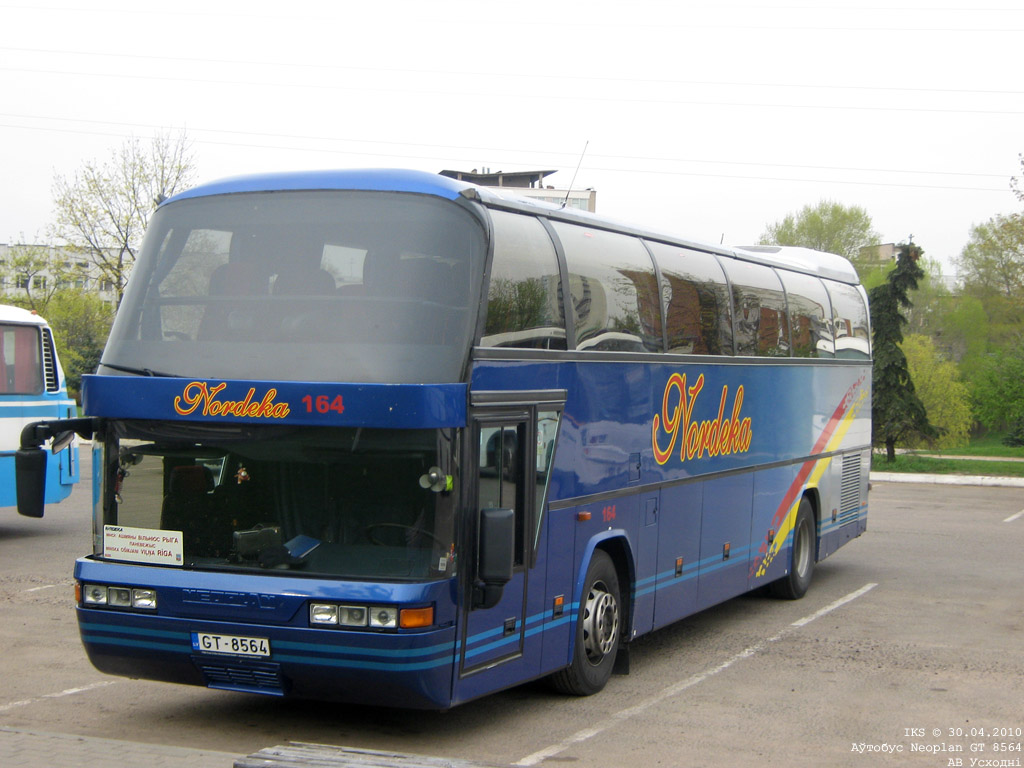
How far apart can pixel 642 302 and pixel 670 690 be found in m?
2.87

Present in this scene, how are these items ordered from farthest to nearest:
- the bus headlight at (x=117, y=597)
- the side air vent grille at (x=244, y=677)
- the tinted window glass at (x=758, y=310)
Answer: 1. the tinted window glass at (x=758, y=310)
2. the bus headlight at (x=117, y=597)
3. the side air vent grille at (x=244, y=677)

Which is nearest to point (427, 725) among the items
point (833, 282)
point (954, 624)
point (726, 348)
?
point (726, 348)

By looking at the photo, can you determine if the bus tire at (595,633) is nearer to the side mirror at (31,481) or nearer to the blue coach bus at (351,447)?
the blue coach bus at (351,447)

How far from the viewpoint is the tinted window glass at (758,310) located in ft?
37.6

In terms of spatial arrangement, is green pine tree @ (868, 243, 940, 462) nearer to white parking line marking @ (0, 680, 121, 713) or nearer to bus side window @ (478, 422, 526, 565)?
bus side window @ (478, 422, 526, 565)

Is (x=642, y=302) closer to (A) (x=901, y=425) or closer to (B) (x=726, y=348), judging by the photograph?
(B) (x=726, y=348)

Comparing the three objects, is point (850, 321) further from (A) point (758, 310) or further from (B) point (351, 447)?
(B) point (351, 447)

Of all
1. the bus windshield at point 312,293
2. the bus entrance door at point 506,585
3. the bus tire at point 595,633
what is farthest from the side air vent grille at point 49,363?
the bus entrance door at point 506,585

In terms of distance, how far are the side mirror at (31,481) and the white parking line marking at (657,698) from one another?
2.97 metres

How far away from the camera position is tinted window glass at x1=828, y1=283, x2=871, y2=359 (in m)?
14.9

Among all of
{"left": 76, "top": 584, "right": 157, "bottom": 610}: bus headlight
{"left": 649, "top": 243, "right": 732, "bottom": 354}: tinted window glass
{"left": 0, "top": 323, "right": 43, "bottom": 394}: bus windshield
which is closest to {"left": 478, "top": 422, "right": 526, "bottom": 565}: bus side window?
{"left": 76, "top": 584, "right": 157, "bottom": 610}: bus headlight

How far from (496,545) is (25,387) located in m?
11.9

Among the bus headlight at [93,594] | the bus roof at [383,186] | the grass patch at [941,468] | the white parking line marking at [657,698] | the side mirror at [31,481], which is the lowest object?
the grass patch at [941,468]

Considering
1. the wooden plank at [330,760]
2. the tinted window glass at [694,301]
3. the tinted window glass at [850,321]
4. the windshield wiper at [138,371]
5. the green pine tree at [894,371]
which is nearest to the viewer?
the wooden plank at [330,760]
